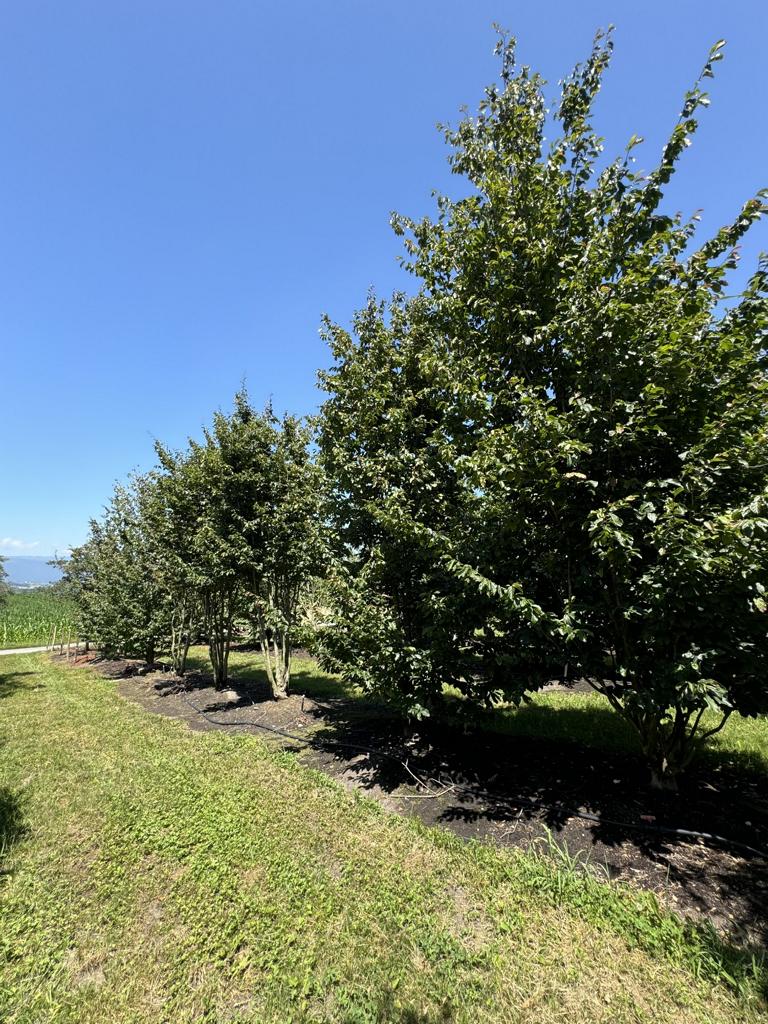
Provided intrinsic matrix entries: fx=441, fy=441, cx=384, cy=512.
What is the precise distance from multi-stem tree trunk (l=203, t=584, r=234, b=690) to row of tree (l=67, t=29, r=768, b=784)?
652 cm

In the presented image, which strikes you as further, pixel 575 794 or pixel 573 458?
pixel 575 794

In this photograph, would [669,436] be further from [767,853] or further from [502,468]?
[767,853]

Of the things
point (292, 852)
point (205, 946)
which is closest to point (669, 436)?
point (292, 852)

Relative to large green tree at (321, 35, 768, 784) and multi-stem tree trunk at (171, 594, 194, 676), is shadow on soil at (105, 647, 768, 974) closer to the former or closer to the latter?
large green tree at (321, 35, 768, 784)

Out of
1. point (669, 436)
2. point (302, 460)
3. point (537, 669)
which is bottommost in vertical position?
point (537, 669)

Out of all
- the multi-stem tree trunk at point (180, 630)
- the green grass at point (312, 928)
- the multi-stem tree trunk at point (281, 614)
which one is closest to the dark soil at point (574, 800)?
the green grass at point (312, 928)

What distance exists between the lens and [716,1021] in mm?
2389

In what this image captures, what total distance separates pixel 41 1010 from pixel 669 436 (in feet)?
19.9

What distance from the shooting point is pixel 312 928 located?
128 inches

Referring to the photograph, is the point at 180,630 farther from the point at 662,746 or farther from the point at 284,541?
the point at 662,746

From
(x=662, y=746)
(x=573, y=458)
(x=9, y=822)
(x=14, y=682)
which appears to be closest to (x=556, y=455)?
(x=573, y=458)

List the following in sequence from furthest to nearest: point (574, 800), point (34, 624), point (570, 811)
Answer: point (34, 624) → point (574, 800) → point (570, 811)

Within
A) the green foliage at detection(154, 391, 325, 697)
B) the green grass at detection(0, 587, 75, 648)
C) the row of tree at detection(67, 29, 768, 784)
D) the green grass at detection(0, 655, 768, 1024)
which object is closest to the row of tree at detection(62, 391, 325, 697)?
the green foliage at detection(154, 391, 325, 697)

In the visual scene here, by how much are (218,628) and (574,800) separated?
1004cm
